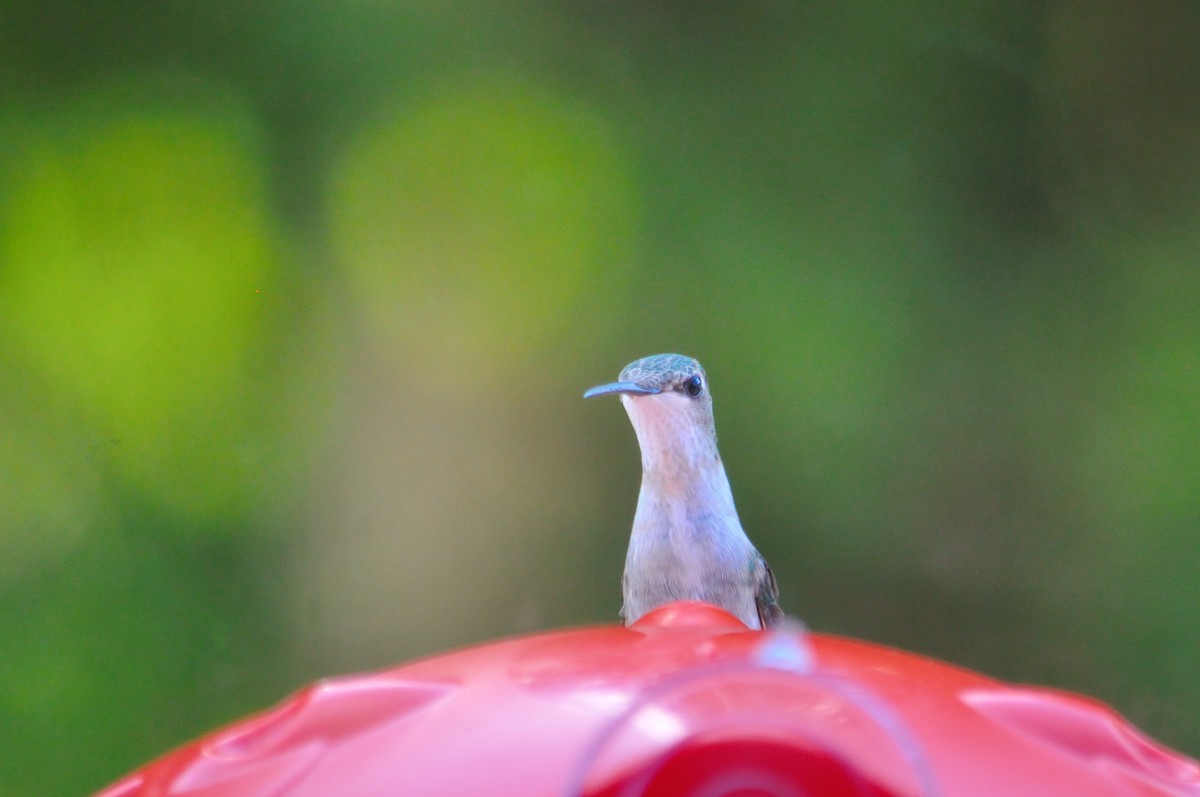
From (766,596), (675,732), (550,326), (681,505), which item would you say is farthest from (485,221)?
(675,732)

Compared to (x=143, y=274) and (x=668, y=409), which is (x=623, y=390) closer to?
(x=668, y=409)

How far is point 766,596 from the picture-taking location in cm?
144

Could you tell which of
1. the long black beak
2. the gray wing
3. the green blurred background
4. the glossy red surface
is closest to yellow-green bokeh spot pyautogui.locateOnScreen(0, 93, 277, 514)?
the green blurred background

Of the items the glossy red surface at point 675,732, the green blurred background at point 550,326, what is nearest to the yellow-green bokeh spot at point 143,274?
the green blurred background at point 550,326

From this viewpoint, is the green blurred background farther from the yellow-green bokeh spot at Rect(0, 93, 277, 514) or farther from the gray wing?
the gray wing

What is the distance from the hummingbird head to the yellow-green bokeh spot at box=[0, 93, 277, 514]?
1.89 feet

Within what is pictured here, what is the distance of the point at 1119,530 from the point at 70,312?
1564 mm

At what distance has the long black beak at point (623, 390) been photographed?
1.28m

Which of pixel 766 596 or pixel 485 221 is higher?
pixel 485 221

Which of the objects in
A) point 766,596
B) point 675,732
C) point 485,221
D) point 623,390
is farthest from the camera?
point 485,221

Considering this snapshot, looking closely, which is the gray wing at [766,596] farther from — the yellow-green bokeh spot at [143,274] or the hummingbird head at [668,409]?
the yellow-green bokeh spot at [143,274]

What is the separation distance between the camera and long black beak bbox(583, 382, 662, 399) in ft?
4.20

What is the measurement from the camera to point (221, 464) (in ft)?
4.99

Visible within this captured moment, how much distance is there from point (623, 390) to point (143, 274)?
74 cm
